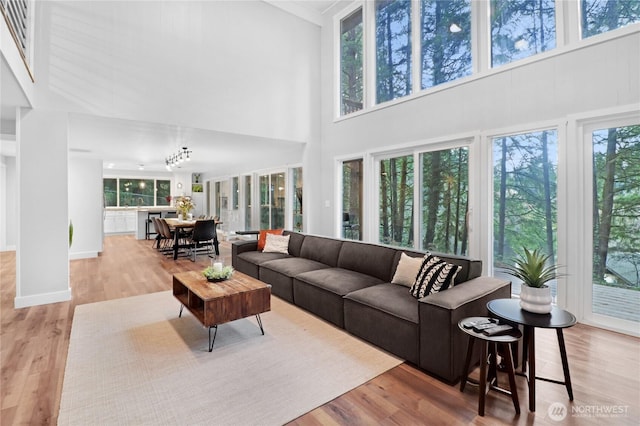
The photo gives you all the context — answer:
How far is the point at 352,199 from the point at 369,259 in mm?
2369

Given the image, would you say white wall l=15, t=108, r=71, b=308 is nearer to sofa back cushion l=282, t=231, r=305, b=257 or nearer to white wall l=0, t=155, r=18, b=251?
sofa back cushion l=282, t=231, r=305, b=257

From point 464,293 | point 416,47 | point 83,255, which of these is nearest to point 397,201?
point 416,47

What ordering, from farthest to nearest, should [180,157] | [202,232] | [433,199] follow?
1. [180,157]
2. [202,232]
3. [433,199]

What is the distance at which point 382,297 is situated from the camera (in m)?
2.73

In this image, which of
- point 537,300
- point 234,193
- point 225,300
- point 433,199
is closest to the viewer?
point 537,300

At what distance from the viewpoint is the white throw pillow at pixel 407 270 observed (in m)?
2.99

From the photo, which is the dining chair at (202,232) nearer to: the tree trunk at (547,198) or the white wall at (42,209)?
the white wall at (42,209)

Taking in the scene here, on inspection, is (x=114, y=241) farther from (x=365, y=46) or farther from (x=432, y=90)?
(x=432, y=90)

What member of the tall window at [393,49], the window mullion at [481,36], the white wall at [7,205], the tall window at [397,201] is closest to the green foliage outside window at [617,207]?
the window mullion at [481,36]

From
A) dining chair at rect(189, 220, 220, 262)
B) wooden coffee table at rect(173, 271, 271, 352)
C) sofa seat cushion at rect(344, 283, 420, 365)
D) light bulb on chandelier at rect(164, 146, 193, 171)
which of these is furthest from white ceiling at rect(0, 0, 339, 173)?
sofa seat cushion at rect(344, 283, 420, 365)

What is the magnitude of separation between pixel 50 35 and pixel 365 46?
4458 millimetres

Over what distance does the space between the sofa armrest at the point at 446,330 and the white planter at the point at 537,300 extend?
367mm

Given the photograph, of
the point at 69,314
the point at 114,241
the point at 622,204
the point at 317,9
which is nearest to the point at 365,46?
the point at 317,9

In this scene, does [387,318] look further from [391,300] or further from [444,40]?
[444,40]
